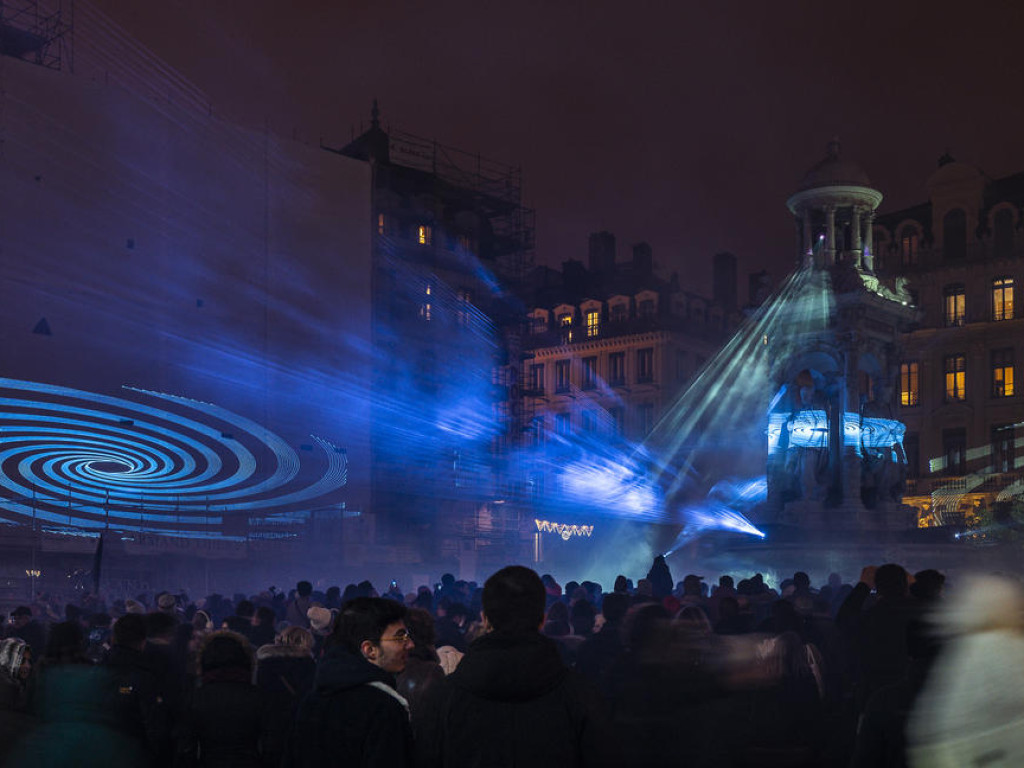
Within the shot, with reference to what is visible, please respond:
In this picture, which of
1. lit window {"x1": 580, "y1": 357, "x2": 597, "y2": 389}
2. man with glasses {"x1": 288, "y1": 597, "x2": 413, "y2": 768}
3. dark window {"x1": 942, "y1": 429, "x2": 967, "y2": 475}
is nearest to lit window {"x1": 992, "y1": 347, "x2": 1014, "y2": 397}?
dark window {"x1": 942, "y1": 429, "x2": 967, "y2": 475}

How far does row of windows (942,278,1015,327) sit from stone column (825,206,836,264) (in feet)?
83.2

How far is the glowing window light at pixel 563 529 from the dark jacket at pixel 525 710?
53.9 m

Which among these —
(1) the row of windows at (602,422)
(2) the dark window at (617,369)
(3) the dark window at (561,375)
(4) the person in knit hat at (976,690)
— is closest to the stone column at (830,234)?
(4) the person in knit hat at (976,690)

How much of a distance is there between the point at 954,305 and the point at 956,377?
3.33 metres

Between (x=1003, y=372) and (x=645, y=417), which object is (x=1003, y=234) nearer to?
(x=1003, y=372)

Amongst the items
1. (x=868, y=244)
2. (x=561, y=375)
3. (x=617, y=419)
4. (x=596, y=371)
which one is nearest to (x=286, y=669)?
(x=868, y=244)

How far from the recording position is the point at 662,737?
16.7ft

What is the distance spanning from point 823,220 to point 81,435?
21.9 metres

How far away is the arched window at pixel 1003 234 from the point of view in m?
54.3

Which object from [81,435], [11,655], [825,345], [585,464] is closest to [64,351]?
[81,435]

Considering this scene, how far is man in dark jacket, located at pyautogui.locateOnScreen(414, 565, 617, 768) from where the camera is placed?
13.6 feet

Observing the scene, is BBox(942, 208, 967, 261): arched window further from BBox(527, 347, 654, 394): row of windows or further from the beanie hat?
the beanie hat

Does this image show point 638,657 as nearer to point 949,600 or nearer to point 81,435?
point 949,600

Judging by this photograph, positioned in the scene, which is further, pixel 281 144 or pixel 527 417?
pixel 527 417
